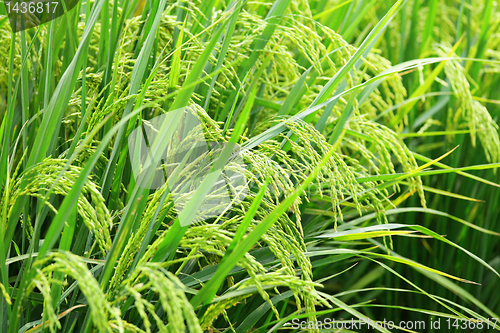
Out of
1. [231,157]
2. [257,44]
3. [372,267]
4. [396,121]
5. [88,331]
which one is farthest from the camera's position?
[372,267]

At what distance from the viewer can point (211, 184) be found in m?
0.57

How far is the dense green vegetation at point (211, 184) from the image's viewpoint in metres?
0.56

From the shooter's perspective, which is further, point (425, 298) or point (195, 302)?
point (425, 298)

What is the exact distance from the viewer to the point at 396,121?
1.24 metres

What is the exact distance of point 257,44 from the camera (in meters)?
0.92

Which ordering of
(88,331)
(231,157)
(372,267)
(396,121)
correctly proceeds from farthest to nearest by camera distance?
(372,267) → (396,121) → (231,157) → (88,331)

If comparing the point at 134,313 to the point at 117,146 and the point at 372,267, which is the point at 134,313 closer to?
the point at 117,146

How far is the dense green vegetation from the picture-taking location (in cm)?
56

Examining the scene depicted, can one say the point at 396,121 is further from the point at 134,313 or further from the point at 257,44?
the point at 134,313

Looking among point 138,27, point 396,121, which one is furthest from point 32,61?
point 396,121

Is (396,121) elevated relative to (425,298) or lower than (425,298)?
elevated

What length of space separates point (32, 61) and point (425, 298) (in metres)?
1.39

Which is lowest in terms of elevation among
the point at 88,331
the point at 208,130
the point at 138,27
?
the point at 88,331

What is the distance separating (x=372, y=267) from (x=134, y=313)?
96 cm
